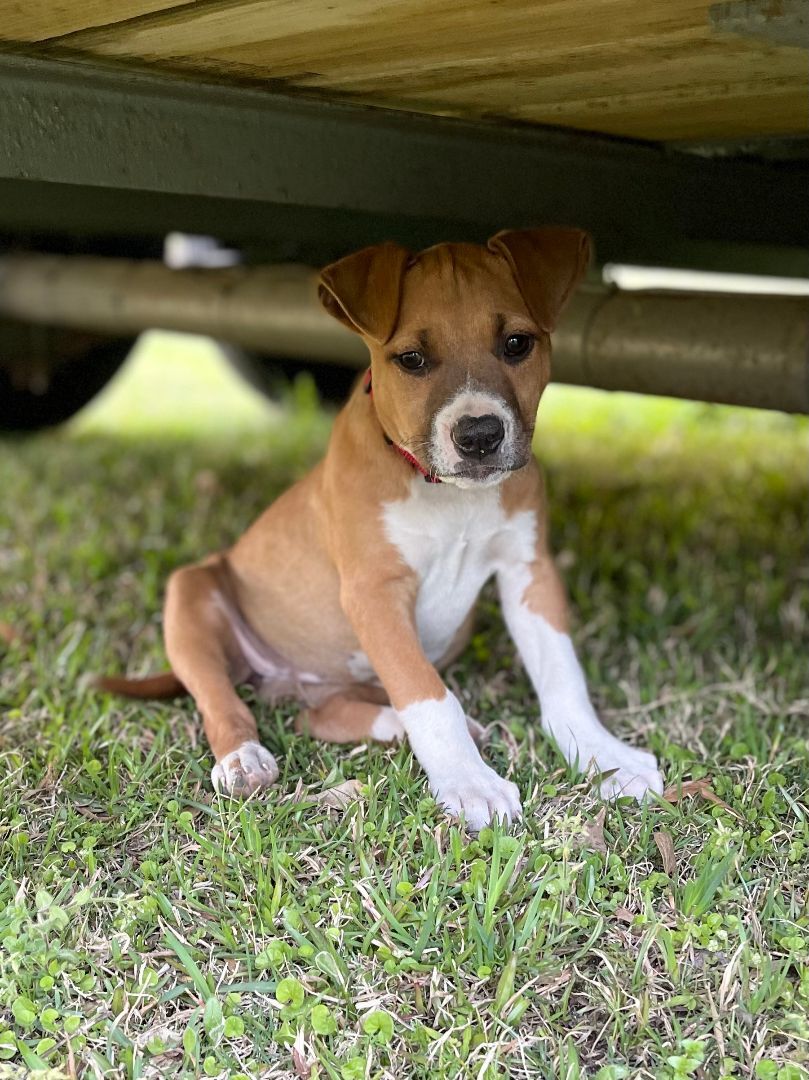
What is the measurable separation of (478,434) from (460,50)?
88 cm

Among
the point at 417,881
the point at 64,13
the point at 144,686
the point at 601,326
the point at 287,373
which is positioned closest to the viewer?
the point at 64,13

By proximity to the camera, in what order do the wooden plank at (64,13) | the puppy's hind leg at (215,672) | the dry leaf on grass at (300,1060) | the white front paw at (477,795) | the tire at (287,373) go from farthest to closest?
1. the tire at (287,373)
2. the puppy's hind leg at (215,672)
3. the white front paw at (477,795)
4. the wooden plank at (64,13)
5. the dry leaf on grass at (300,1060)

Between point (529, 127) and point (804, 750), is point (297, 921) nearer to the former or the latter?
point (804, 750)

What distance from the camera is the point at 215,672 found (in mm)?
3535

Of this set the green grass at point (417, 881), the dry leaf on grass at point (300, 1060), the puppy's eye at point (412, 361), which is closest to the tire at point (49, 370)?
the green grass at point (417, 881)

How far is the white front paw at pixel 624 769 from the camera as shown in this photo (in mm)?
3078

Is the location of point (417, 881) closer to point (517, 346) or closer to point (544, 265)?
point (517, 346)

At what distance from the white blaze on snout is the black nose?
0.03 feet

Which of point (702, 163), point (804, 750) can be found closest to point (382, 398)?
point (804, 750)

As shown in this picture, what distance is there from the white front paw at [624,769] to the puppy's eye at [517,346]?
3.38 ft

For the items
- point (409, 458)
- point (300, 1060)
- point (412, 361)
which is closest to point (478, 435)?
point (412, 361)

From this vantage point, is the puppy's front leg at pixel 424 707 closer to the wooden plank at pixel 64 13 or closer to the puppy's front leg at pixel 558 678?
the puppy's front leg at pixel 558 678

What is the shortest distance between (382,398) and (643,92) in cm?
105

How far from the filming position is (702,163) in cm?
428
